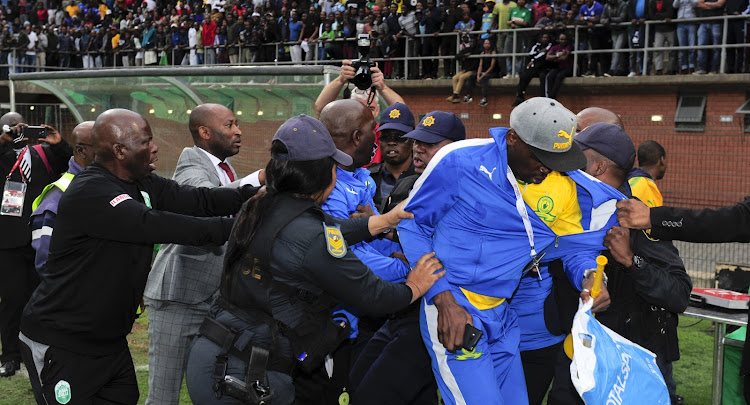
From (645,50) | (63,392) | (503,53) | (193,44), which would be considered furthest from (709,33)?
(193,44)

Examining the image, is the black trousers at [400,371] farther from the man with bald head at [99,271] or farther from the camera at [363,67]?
the camera at [363,67]

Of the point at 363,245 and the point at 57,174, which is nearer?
the point at 363,245

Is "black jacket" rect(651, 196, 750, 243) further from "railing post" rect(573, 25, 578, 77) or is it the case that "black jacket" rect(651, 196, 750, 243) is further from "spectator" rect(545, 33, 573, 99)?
"railing post" rect(573, 25, 578, 77)

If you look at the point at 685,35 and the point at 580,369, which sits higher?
the point at 685,35

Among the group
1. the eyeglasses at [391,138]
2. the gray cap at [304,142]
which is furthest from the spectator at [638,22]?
the gray cap at [304,142]

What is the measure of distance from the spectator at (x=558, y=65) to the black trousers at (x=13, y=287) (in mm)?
12172

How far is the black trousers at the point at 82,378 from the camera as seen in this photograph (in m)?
3.26

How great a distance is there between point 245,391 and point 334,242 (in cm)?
66

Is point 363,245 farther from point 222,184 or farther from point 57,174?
point 57,174

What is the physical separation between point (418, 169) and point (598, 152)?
105 centimetres

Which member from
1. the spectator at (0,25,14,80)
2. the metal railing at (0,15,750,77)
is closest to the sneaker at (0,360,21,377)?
the metal railing at (0,15,750,77)

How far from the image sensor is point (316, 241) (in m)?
2.77

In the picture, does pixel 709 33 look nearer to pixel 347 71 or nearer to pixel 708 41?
pixel 708 41

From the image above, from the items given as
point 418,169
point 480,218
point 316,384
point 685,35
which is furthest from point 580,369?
point 685,35
